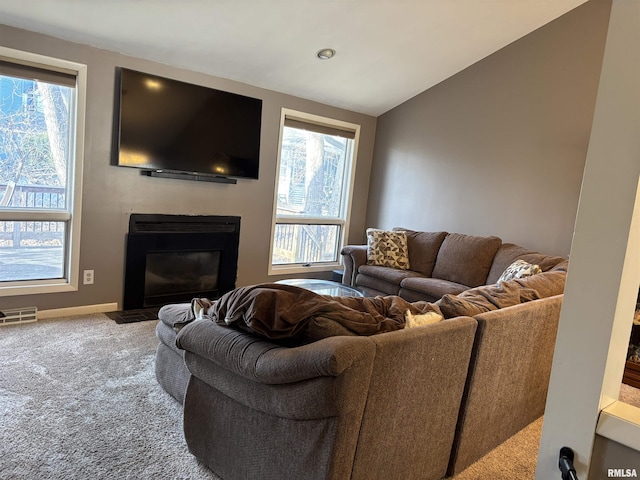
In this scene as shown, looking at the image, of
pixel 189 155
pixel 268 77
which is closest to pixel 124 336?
pixel 189 155

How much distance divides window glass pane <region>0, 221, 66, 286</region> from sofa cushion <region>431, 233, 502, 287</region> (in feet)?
11.5

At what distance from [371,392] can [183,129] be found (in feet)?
10.6

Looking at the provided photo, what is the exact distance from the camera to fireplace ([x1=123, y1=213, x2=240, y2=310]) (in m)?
3.98

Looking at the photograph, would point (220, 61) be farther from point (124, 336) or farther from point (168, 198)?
point (124, 336)

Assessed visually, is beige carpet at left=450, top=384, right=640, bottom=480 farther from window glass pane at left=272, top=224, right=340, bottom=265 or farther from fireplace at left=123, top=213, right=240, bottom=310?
window glass pane at left=272, top=224, right=340, bottom=265

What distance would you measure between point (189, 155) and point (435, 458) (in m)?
3.24

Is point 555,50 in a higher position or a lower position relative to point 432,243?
higher

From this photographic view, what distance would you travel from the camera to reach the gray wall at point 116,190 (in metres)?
3.57

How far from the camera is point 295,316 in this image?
1.61m

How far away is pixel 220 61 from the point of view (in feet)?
13.2

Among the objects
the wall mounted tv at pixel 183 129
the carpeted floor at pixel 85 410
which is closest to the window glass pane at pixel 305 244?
the wall mounted tv at pixel 183 129

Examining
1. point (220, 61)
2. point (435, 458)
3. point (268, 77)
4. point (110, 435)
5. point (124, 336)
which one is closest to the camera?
point (435, 458)

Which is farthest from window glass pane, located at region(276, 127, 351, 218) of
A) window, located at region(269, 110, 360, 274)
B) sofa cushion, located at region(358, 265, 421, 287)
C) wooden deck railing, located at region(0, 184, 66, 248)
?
wooden deck railing, located at region(0, 184, 66, 248)

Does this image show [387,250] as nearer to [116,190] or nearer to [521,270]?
[521,270]
